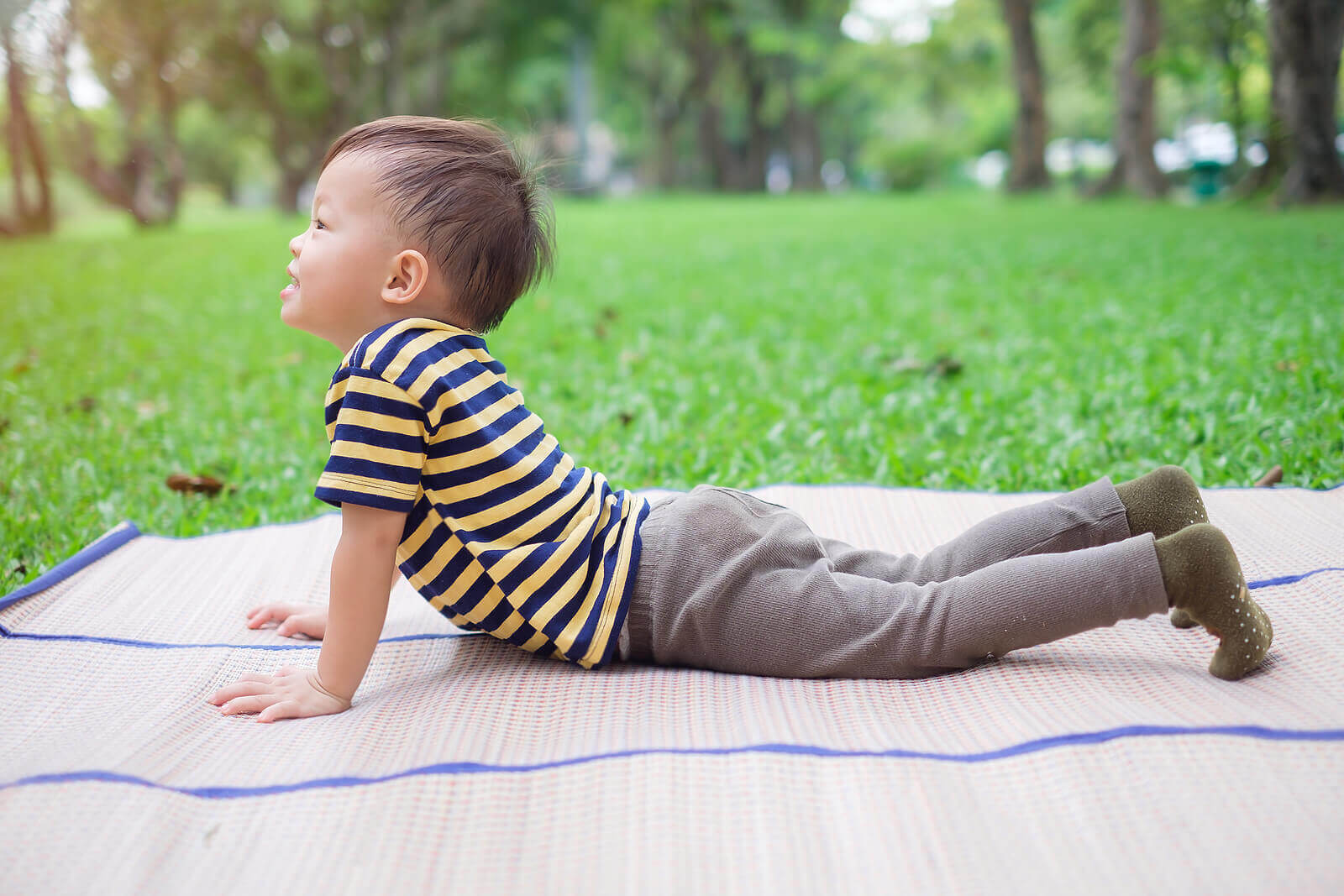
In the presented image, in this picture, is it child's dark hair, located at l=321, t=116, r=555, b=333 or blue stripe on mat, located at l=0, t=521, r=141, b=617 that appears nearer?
child's dark hair, located at l=321, t=116, r=555, b=333

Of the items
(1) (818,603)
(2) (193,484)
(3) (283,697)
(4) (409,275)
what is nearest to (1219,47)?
(2) (193,484)

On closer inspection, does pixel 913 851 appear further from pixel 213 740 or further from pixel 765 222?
pixel 765 222

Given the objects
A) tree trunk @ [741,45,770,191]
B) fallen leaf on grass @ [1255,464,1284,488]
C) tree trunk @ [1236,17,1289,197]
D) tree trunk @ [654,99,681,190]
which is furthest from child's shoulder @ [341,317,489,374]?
tree trunk @ [741,45,770,191]

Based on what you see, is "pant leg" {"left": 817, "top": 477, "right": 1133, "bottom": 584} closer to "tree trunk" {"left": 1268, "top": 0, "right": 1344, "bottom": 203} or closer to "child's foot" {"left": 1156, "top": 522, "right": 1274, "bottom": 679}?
"child's foot" {"left": 1156, "top": 522, "right": 1274, "bottom": 679}

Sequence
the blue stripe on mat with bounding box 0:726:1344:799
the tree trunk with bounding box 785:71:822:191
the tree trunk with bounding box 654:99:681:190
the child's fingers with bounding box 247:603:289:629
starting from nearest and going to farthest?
the blue stripe on mat with bounding box 0:726:1344:799, the child's fingers with bounding box 247:603:289:629, the tree trunk with bounding box 654:99:681:190, the tree trunk with bounding box 785:71:822:191

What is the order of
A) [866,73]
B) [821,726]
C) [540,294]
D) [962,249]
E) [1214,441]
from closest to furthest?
[821,726]
[1214,441]
[540,294]
[962,249]
[866,73]

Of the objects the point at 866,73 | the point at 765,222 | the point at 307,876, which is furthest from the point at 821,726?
the point at 866,73

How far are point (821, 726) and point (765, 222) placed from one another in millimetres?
12438

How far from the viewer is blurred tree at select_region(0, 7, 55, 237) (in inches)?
404

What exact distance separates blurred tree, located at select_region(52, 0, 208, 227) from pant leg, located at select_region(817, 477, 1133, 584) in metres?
12.3

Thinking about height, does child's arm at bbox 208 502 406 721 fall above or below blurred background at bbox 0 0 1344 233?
below

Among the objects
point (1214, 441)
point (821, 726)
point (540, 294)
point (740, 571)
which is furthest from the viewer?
point (540, 294)

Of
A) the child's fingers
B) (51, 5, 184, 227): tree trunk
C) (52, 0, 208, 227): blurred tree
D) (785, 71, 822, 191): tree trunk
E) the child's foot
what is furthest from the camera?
(785, 71, 822, 191): tree trunk

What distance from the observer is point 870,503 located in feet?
8.73
